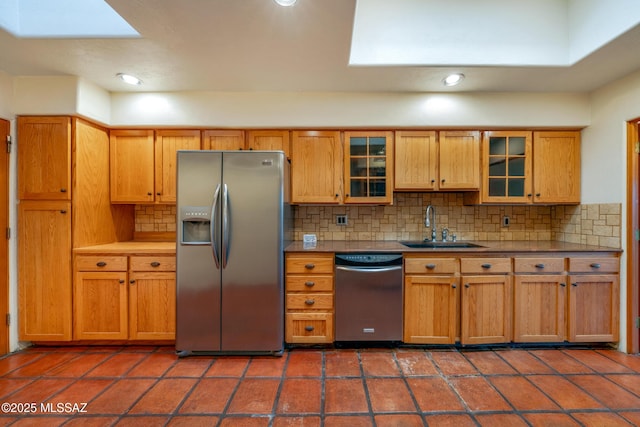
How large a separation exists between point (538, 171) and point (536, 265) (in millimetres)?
969

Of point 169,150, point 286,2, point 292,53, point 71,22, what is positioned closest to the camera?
point 286,2

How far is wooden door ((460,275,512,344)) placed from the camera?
105 inches

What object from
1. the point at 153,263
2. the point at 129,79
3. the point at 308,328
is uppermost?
the point at 129,79

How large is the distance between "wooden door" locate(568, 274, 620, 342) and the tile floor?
0.50 feet

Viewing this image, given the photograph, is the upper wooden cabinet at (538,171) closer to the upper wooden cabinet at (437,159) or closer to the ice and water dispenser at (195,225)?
the upper wooden cabinet at (437,159)

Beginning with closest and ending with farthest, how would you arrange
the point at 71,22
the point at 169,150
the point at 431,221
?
the point at 71,22
the point at 169,150
the point at 431,221

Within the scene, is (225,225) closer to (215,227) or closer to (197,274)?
(215,227)

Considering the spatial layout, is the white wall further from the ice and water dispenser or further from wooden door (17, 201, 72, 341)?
wooden door (17, 201, 72, 341)

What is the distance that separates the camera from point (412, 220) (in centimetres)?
339

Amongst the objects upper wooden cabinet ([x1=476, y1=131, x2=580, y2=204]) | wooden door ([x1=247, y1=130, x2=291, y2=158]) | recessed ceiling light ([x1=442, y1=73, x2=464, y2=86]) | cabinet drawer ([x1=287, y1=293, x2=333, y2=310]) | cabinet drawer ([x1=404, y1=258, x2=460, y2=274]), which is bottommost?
cabinet drawer ([x1=287, y1=293, x2=333, y2=310])

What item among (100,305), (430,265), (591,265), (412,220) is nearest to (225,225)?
(100,305)

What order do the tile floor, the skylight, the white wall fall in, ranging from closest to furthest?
the tile floor → the skylight → the white wall

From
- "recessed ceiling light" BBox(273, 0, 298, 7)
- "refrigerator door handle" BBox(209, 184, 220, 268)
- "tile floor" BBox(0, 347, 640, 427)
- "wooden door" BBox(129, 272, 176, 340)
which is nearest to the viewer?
"recessed ceiling light" BBox(273, 0, 298, 7)

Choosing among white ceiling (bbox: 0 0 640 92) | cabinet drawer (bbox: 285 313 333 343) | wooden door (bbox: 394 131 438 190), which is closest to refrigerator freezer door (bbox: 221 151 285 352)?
cabinet drawer (bbox: 285 313 333 343)
